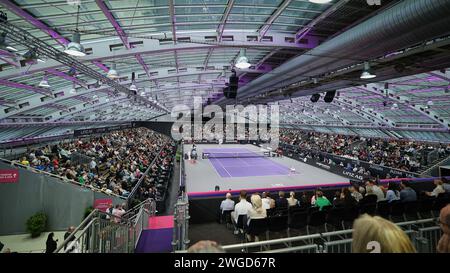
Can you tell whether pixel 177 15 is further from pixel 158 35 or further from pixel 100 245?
pixel 100 245

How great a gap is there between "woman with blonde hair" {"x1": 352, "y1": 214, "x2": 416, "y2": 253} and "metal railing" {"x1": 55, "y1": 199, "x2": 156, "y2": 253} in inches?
120

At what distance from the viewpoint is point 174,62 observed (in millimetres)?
14281

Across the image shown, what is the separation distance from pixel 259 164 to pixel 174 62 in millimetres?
14127

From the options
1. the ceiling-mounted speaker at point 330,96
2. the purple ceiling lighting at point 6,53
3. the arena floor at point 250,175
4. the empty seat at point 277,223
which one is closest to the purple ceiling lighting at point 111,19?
the purple ceiling lighting at point 6,53

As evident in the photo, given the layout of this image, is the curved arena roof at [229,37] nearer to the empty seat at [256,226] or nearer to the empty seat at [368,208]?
the empty seat at [368,208]

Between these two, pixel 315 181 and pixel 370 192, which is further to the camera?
pixel 315 181

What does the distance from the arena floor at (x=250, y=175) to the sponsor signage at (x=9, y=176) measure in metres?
8.71

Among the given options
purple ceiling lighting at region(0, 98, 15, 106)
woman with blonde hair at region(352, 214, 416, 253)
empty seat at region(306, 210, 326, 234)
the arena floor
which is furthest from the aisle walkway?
purple ceiling lighting at region(0, 98, 15, 106)

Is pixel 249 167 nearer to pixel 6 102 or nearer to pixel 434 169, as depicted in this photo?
pixel 434 169

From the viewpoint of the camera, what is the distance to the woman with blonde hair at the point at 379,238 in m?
1.26

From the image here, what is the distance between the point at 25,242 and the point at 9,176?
10.6 feet

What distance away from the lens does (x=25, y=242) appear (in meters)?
9.95

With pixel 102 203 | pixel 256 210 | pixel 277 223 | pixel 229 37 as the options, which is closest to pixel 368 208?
pixel 277 223

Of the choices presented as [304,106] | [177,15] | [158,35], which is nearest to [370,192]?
[177,15]
